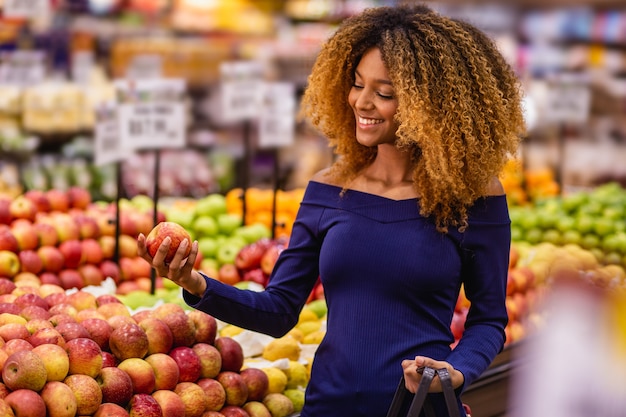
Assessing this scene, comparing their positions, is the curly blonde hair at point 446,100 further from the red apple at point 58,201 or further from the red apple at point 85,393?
the red apple at point 58,201

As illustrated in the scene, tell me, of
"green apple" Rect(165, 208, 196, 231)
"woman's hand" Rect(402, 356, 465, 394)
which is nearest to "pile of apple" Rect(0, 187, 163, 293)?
"green apple" Rect(165, 208, 196, 231)

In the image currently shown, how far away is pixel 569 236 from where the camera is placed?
4.58 metres

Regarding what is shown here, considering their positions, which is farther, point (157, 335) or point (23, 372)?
point (157, 335)

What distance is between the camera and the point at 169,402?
2.37 meters

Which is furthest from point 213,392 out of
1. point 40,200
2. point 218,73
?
point 218,73

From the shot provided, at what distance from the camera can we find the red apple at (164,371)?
2.43 meters

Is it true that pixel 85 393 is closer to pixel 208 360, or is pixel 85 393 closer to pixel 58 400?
pixel 58 400

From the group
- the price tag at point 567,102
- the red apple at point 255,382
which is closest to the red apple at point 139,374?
the red apple at point 255,382

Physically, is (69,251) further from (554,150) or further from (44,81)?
(554,150)

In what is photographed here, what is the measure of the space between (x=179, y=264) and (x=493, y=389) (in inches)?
68.6

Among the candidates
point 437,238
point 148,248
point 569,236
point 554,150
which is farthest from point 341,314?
point 554,150

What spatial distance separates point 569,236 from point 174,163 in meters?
3.84

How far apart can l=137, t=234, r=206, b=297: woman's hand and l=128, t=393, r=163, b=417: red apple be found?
34 cm

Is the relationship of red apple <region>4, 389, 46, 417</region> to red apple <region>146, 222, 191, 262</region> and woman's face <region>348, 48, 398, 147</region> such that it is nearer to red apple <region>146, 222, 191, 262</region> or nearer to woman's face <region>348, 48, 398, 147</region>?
red apple <region>146, 222, 191, 262</region>
